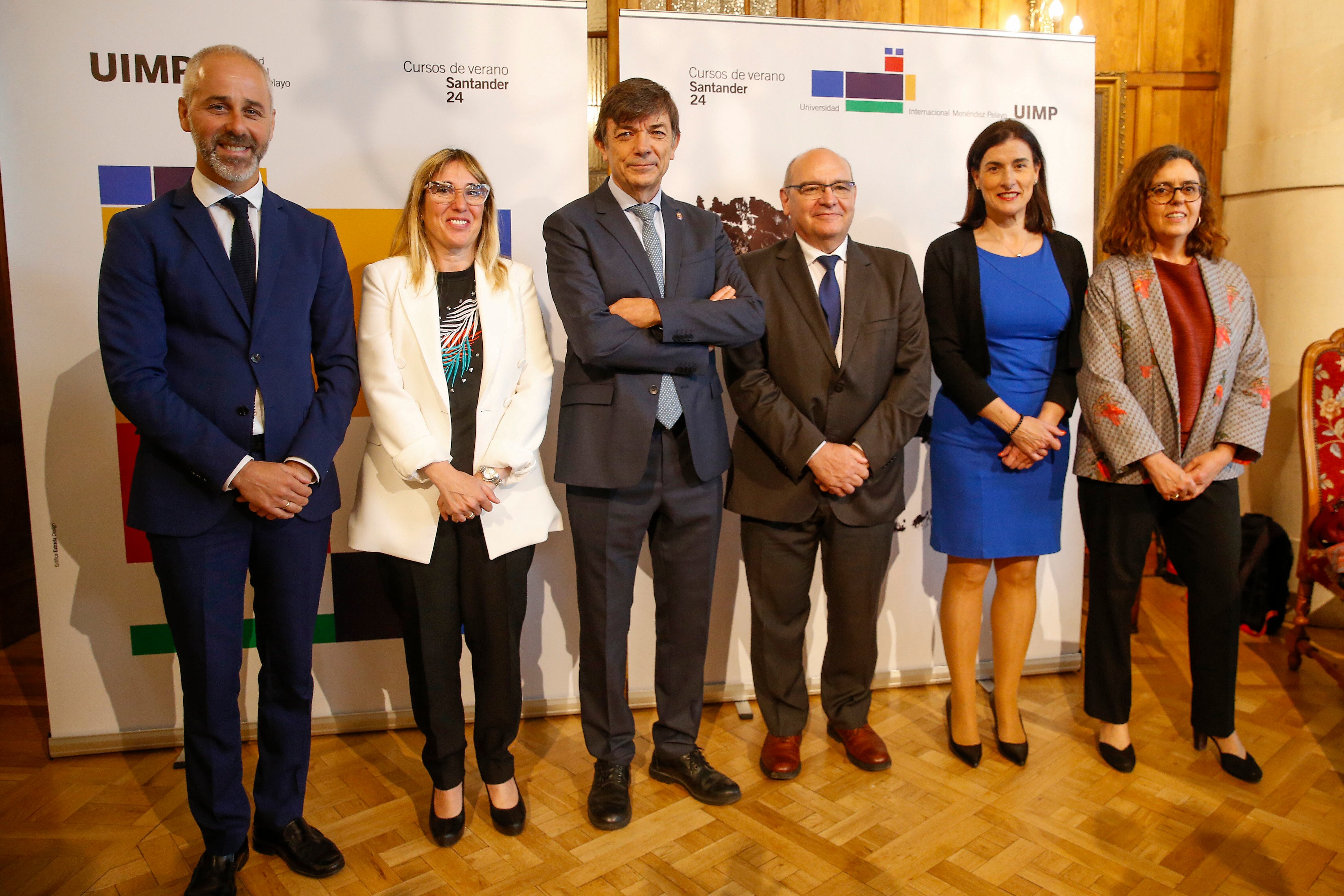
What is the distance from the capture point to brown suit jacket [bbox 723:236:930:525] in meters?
2.57

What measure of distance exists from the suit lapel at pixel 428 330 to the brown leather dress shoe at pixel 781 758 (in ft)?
4.65

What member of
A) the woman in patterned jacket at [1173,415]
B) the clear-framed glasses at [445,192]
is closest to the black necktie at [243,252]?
the clear-framed glasses at [445,192]

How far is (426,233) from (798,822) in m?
1.88

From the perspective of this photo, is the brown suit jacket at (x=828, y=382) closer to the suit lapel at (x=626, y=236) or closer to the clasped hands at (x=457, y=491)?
the suit lapel at (x=626, y=236)

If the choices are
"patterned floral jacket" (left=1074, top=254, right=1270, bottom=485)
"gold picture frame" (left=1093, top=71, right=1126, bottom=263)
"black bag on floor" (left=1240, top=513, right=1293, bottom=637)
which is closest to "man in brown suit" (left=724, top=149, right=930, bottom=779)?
"patterned floral jacket" (left=1074, top=254, right=1270, bottom=485)

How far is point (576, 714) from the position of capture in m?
3.26

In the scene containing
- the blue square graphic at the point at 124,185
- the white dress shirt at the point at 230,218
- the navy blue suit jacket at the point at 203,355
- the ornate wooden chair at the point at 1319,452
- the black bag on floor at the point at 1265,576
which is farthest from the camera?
the black bag on floor at the point at 1265,576

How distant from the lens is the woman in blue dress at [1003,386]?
8.75 feet

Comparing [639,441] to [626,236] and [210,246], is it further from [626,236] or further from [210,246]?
[210,246]

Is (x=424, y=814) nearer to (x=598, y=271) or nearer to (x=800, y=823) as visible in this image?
(x=800, y=823)

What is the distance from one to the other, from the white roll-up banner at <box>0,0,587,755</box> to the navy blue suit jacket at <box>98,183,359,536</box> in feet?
2.65

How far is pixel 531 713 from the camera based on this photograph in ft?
10.6

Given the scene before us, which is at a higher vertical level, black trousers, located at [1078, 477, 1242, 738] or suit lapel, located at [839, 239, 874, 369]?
suit lapel, located at [839, 239, 874, 369]

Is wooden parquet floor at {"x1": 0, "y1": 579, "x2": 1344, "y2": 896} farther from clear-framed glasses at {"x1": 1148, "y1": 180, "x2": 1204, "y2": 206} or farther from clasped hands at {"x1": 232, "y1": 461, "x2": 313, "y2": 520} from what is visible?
clear-framed glasses at {"x1": 1148, "y1": 180, "x2": 1204, "y2": 206}
